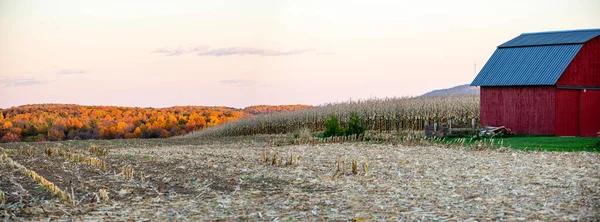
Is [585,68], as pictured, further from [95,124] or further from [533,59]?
[95,124]

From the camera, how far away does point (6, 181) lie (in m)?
14.2

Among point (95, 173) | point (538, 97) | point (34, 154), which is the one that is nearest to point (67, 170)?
point (95, 173)

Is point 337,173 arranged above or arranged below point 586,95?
below

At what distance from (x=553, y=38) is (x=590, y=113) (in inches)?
151

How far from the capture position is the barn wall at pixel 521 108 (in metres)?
27.1

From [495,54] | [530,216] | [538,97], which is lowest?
[530,216]

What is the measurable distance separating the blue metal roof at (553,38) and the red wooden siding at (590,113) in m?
2.30

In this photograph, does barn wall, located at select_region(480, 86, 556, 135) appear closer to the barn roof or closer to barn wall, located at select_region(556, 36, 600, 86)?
the barn roof

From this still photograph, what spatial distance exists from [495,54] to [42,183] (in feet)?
75.7

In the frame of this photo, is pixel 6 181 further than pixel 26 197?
Yes

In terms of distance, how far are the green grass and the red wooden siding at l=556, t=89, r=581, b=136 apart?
1.53m

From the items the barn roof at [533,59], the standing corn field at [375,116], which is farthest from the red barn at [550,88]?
the standing corn field at [375,116]

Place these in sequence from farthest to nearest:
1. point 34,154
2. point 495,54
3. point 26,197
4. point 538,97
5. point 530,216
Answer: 1. point 495,54
2. point 538,97
3. point 34,154
4. point 26,197
5. point 530,216

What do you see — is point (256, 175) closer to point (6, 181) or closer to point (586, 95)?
point (6, 181)
